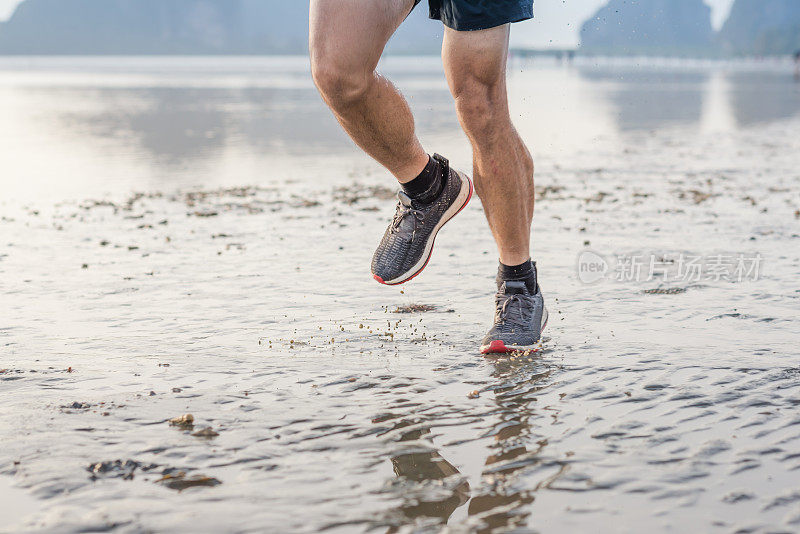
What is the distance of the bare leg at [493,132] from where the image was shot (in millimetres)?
3086

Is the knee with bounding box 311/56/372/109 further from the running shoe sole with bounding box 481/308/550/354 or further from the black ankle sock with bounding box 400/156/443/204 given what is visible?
the running shoe sole with bounding box 481/308/550/354

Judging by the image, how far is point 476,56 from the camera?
3.09 m

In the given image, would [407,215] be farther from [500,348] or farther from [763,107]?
[763,107]

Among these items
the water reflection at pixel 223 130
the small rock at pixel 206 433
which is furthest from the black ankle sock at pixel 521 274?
the water reflection at pixel 223 130

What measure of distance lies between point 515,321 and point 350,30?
1.17 m

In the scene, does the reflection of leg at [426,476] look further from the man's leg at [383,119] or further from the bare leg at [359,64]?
the bare leg at [359,64]

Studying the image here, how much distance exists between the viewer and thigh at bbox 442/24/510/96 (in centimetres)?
306

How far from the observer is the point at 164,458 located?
2346 mm

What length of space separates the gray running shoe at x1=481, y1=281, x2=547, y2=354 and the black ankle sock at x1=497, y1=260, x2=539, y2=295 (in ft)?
0.06

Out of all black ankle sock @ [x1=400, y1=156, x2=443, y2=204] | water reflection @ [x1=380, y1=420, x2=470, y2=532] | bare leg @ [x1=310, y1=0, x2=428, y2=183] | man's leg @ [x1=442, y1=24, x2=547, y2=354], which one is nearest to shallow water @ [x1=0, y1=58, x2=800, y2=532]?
water reflection @ [x1=380, y1=420, x2=470, y2=532]

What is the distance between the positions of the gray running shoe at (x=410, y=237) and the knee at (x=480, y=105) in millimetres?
333

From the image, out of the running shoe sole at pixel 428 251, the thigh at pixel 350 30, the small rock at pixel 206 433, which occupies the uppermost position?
the thigh at pixel 350 30

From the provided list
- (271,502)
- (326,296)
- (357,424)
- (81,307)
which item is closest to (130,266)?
(81,307)

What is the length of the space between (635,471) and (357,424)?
2.53ft
